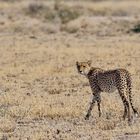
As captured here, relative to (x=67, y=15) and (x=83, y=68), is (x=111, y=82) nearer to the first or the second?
(x=83, y=68)

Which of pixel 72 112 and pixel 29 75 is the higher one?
pixel 72 112

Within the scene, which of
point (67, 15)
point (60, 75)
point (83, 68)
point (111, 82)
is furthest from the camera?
point (67, 15)

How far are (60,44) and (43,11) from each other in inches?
842

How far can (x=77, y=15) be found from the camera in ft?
141

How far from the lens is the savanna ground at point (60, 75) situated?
37.4ft

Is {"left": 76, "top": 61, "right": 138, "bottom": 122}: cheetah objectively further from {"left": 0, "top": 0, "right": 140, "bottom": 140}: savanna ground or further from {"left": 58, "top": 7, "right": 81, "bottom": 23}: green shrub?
{"left": 58, "top": 7, "right": 81, "bottom": 23}: green shrub

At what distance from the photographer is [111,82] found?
469 inches

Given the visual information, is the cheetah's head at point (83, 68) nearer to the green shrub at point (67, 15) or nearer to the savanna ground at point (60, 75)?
the savanna ground at point (60, 75)

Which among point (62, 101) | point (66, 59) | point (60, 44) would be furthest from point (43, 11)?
point (62, 101)

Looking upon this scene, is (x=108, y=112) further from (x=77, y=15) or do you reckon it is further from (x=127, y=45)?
(x=77, y=15)

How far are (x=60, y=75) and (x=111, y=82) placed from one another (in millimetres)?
6814

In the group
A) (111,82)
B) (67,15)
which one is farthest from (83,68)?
(67,15)

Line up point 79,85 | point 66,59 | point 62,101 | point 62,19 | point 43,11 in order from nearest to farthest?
A: point 62,101 → point 79,85 → point 66,59 → point 62,19 → point 43,11

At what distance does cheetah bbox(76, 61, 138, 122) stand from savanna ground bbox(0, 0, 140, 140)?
0.37 m
